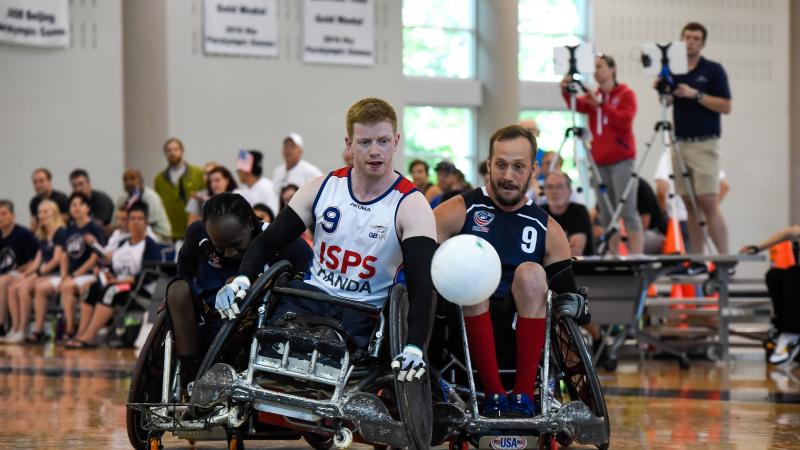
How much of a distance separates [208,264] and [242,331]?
0.77 m

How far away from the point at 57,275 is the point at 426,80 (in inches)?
Answer: 292

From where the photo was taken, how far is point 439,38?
19766 mm

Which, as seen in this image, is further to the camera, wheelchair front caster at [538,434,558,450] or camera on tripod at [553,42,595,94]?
camera on tripod at [553,42,595,94]

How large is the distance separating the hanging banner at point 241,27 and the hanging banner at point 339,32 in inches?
19.9

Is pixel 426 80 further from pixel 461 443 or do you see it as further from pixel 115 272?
pixel 461 443

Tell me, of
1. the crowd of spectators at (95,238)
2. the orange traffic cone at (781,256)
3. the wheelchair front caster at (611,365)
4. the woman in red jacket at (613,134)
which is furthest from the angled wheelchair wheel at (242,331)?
the orange traffic cone at (781,256)

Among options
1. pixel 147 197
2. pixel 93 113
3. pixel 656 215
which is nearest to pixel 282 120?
pixel 93 113

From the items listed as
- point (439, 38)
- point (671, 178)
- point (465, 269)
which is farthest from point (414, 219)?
point (439, 38)

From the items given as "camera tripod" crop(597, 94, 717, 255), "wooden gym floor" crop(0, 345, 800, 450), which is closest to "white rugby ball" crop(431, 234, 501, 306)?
"wooden gym floor" crop(0, 345, 800, 450)

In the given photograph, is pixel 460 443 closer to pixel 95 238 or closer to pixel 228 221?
pixel 228 221

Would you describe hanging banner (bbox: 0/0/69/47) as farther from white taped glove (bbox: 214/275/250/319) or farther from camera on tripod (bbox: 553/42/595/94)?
white taped glove (bbox: 214/275/250/319)

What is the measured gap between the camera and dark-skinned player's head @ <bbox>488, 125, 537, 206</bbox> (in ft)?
17.3

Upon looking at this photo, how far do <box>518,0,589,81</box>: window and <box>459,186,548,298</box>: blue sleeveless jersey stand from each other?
1497 centimetres

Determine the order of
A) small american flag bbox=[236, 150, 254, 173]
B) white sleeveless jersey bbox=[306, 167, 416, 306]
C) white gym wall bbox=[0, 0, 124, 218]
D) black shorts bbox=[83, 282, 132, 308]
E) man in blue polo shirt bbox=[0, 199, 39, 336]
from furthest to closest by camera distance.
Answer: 1. white gym wall bbox=[0, 0, 124, 218]
2. man in blue polo shirt bbox=[0, 199, 39, 336]
3. black shorts bbox=[83, 282, 132, 308]
4. small american flag bbox=[236, 150, 254, 173]
5. white sleeveless jersey bbox=[306, 167, 416, 306]
